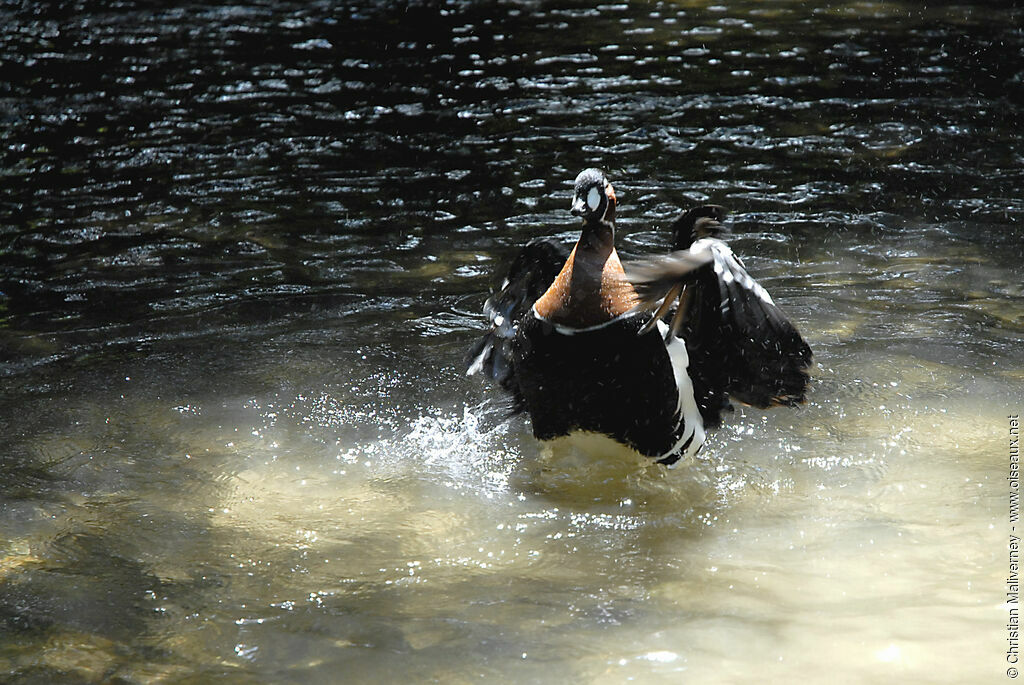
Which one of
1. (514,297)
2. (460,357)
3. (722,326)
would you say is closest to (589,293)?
(722,326)

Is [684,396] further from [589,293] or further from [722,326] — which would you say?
[589,293]

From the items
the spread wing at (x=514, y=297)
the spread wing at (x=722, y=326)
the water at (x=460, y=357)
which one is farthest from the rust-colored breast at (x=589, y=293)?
the water at (x=460, y=357)

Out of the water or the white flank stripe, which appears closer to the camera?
the water

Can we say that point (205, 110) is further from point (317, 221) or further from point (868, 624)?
point (868, 624)

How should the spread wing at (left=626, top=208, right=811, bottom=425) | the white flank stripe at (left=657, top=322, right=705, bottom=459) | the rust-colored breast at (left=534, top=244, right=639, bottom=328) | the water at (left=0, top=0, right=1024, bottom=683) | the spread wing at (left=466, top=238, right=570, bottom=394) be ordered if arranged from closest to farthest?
1. the water at (left=0, top=0, right=1024, bottom=683)
2. the spread wing at (left=626, top=208, right=811, bottom=425)
3. the rust-colored breast at (left=534, top=244, right=639, bottom=328)
4. the white flank stripe at (left=657, top=322, right=705, bottom=459)
5. the spread wing at (left=466, top=238, right=570, bottom=394)

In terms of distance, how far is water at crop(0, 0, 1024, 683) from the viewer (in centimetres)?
314

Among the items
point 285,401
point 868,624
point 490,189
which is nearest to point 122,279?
point 285,401

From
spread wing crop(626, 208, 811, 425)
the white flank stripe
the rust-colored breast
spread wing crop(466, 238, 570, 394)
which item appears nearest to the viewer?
spread wing crop(626, 208, 811, 425)

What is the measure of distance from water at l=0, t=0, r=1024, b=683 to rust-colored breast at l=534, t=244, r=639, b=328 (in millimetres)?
721

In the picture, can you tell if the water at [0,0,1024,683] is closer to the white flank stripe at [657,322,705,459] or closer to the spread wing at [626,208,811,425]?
the white flank stripe at [657,322,705,459]

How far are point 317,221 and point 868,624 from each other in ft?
15.8

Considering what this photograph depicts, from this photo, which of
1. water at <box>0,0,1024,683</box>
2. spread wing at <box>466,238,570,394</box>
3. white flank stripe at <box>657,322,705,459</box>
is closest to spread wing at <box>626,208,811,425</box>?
white flank stripe at <box>657,322,705,459</box>

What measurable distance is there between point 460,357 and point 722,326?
5.75 ft

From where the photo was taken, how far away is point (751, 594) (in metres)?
3.28
